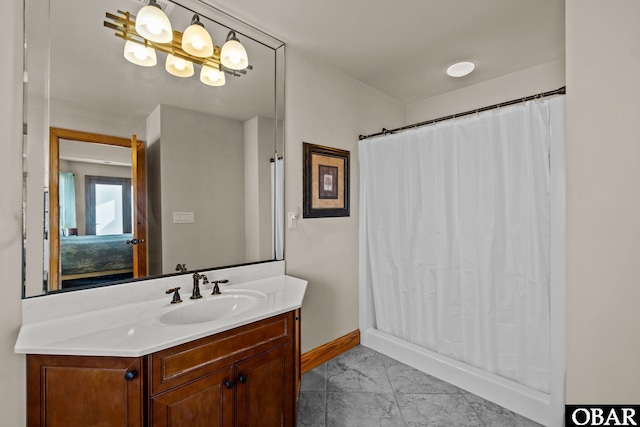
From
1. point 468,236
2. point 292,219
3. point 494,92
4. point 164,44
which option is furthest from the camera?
point 494,92

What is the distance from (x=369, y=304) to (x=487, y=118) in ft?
5.80

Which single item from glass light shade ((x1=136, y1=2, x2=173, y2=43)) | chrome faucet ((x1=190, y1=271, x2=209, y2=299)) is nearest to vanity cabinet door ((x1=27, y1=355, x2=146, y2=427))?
chrome faucet ((x1=190, y1=271, x2=209, y2=299))

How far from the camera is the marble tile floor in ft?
5.58

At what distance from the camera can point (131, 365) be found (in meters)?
1.00

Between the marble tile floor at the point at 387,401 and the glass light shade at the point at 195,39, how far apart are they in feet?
7.49

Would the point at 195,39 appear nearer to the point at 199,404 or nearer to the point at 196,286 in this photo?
the point at 196,286

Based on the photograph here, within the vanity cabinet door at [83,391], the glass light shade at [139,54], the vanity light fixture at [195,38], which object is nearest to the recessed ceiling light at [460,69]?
the vanity light fixture at [195,38]

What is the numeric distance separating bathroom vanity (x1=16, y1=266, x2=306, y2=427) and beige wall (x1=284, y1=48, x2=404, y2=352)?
2.52 ft

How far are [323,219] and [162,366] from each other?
153 centimetres

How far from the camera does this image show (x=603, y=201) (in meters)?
1.15

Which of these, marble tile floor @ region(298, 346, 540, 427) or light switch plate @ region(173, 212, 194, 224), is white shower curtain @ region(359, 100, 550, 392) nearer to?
marble tile floor @ region(298, 346, 540, 427)

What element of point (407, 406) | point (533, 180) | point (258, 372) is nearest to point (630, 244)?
point (533, 180)

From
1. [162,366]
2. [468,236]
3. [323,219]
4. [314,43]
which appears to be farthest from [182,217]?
[468,236]

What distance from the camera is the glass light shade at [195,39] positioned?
1.57 meters
